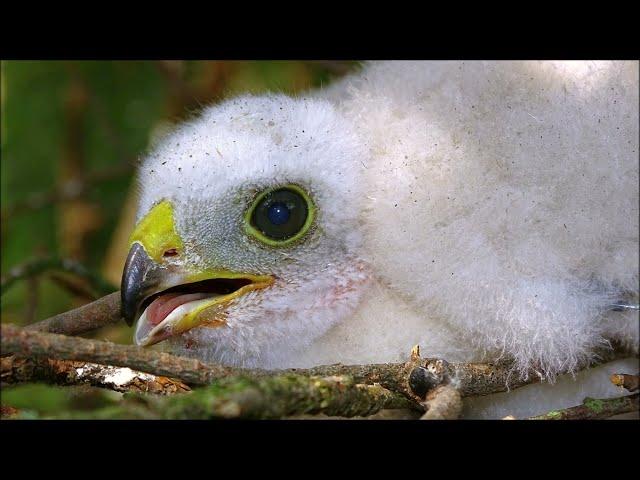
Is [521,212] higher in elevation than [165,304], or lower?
higher

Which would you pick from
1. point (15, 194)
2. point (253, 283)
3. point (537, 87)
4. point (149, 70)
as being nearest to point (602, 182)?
point (537, 87)

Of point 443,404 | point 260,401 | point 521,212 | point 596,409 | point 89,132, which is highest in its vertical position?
point 89,132

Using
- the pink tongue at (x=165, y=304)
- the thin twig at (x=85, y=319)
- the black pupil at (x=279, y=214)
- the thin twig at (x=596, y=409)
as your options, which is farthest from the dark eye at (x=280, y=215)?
the thin twig at (x=596, y=409)

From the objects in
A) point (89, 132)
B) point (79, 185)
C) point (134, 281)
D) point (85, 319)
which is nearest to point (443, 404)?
point (134, 281)

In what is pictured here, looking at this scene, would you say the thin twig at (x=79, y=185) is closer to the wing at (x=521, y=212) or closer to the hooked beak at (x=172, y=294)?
the hooked beak at (x=172, y=294)

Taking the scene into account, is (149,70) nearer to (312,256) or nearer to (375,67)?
(375,67)

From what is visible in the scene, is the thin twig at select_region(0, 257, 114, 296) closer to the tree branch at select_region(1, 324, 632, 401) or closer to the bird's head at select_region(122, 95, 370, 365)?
the bird's head at select_region(122, 95, 370, 365)

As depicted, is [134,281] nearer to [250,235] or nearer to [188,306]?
[188,306]
